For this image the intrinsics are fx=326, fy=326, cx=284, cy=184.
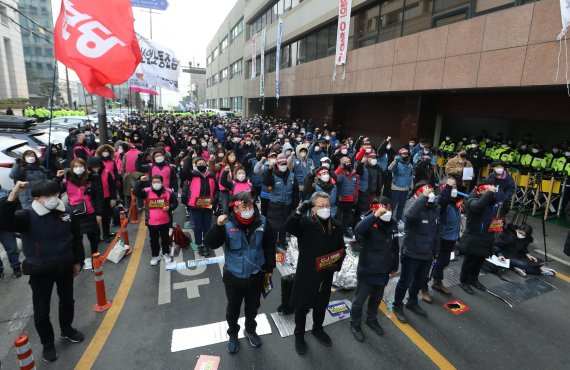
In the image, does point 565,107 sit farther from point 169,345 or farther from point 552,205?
point 169,345

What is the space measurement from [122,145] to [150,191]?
3.99 metres

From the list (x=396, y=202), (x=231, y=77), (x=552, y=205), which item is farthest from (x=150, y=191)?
(x=231, y=77)

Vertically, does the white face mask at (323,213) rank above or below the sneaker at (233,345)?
above

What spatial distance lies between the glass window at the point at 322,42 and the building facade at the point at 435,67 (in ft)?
0.21

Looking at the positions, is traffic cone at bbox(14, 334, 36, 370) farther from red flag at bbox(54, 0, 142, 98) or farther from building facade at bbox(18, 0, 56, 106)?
building facade at bbox(18, 0, 56, 106)

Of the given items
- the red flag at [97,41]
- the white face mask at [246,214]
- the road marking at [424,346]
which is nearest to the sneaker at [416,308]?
the road marking at [424,346]

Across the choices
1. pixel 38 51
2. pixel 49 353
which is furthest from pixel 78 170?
pixel 38 51

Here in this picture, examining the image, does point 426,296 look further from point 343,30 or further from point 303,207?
point 343,30

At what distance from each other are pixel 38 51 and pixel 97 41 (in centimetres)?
9782

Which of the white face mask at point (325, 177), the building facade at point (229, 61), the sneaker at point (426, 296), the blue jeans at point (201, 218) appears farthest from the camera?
the building facade at point (229, 61)

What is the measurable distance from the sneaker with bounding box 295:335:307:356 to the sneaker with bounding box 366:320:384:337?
38.4 inches

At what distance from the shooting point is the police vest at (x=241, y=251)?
11.8 feet

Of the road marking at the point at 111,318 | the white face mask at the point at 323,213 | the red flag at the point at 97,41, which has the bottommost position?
the road marking at the point at 111,318

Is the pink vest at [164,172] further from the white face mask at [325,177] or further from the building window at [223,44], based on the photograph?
the building window at [223,44]
